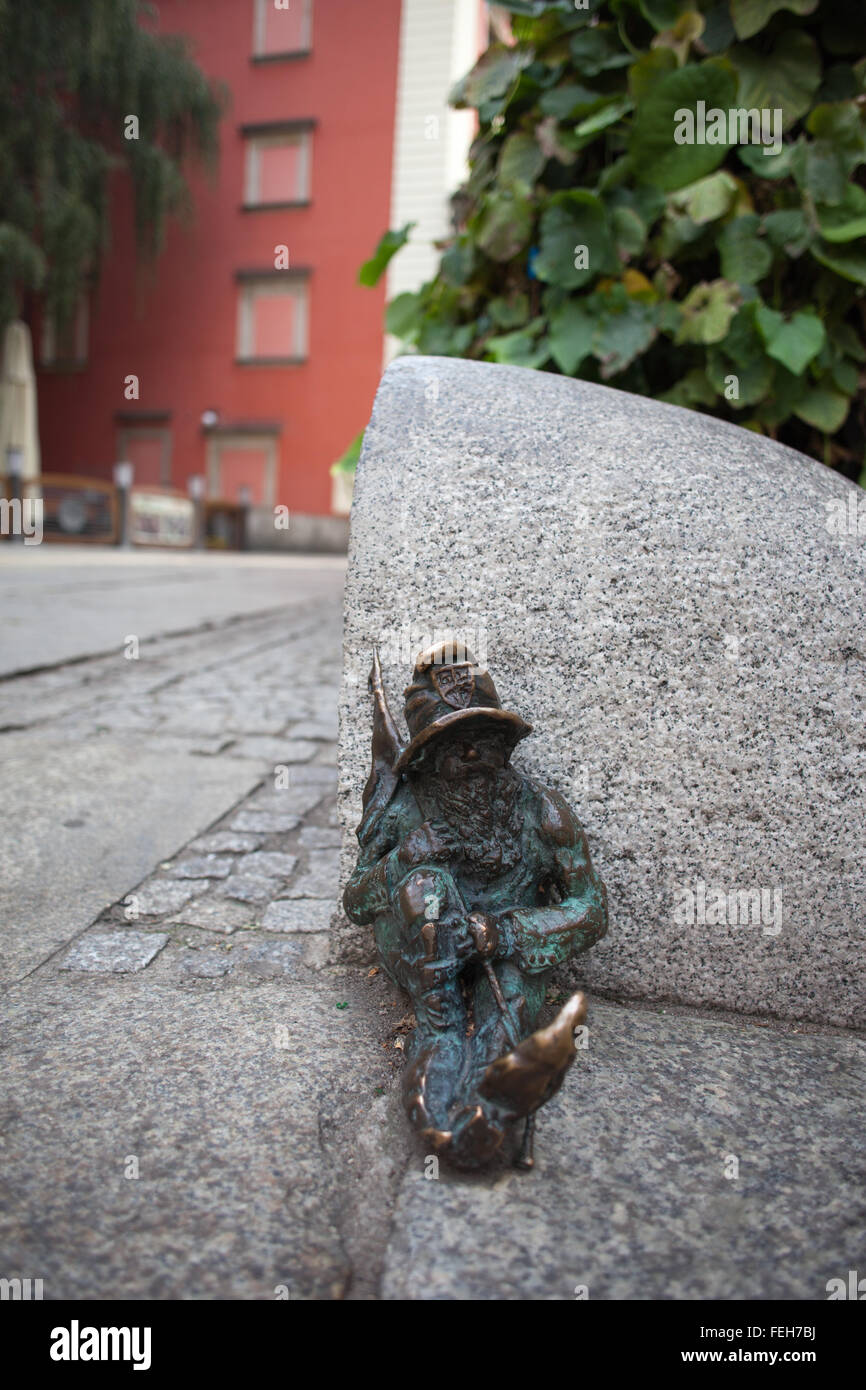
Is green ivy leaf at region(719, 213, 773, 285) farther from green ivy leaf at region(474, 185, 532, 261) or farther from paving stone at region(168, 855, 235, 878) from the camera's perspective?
paving stone at region(168, 855, 235, 878)

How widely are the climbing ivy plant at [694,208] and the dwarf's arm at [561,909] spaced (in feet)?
4.32

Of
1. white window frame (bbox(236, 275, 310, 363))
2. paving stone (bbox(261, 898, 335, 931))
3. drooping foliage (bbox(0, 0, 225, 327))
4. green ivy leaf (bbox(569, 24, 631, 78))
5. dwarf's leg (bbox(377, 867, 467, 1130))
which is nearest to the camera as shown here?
dwarf's leg (bbox(377, 867, 467, 1130))

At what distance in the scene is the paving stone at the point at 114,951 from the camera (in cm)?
158

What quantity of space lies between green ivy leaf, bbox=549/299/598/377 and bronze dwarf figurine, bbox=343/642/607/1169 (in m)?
1.22

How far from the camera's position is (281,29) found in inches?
629

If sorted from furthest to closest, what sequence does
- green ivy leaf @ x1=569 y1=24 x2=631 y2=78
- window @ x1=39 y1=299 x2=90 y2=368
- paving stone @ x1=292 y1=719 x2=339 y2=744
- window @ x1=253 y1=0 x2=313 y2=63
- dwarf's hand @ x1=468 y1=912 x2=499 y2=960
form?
window @ x1=39 y1=299 x2=90 y2=368 → window @ x1=253 y1=0 x2=313 y2=63 → paving stone @ x1=292 y1=719 x2=339 y2=744 → green ivy leaf @ x1=569 y1=24 x2=631 y2=78 → dwarf's hand @ x1=468 y1=912 x2=499 y2=960

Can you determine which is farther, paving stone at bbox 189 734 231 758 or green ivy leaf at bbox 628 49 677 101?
paving stone at bbox 189 734 231 758

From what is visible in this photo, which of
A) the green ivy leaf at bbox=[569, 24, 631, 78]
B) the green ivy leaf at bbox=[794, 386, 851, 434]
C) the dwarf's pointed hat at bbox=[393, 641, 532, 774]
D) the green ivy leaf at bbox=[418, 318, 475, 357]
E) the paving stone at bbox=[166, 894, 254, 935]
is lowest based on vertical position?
the paving stone at bbox=[166, 894, 254, 935]

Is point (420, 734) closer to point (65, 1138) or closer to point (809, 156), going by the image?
point (65, 1138)

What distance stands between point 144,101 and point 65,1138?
17.7 metres

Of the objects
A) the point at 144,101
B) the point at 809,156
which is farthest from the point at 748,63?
the point at 144,101

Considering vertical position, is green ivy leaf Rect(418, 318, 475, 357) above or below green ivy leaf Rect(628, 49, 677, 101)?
below

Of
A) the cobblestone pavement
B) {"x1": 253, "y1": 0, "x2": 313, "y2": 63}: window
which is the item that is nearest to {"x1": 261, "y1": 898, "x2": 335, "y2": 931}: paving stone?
the cobblestone pavement

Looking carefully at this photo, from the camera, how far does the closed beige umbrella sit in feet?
46.3
